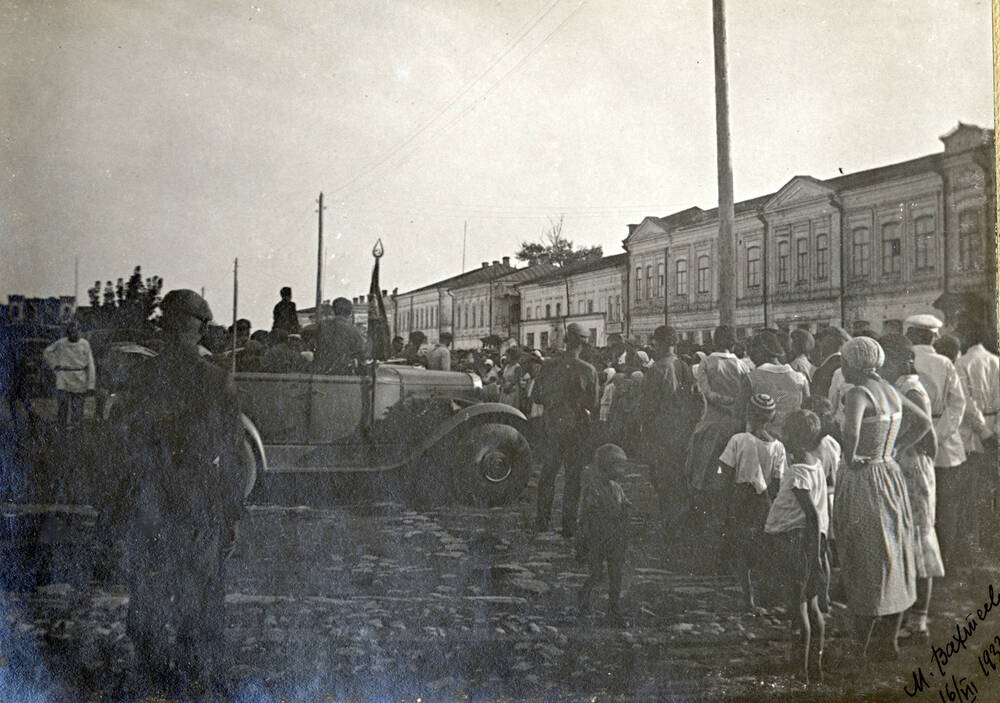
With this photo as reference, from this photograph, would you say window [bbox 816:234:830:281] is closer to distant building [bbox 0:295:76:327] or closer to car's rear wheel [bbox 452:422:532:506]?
car's rear wheel [bbox 452:422:532:506]

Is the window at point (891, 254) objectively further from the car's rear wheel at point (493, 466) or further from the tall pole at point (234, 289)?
the tall pole at point (234, 289)

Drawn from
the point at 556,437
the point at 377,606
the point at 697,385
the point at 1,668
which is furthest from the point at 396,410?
the point at 1,668

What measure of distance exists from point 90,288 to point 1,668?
5.34 ft

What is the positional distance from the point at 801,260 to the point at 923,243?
59 cm

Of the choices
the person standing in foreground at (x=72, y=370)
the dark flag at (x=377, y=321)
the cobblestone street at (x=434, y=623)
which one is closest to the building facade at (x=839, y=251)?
the cobblestone street at (x=434, y=623)

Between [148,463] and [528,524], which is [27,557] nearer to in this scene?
[148,463]

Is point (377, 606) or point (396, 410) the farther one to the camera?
point (396, 410)

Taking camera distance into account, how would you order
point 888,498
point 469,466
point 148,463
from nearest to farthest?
point 148,463 → point 888,498 → point 469,466

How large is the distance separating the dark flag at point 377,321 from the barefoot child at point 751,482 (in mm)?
1684

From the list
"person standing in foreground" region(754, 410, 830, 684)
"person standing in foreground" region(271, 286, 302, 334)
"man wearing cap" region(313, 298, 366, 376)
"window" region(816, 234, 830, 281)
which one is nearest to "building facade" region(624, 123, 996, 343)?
"window" region(816, 234, 830, 281)

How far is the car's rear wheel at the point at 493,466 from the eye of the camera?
3.85m

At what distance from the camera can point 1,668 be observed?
3.28 metres

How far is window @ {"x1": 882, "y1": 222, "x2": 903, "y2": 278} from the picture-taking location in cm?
376
